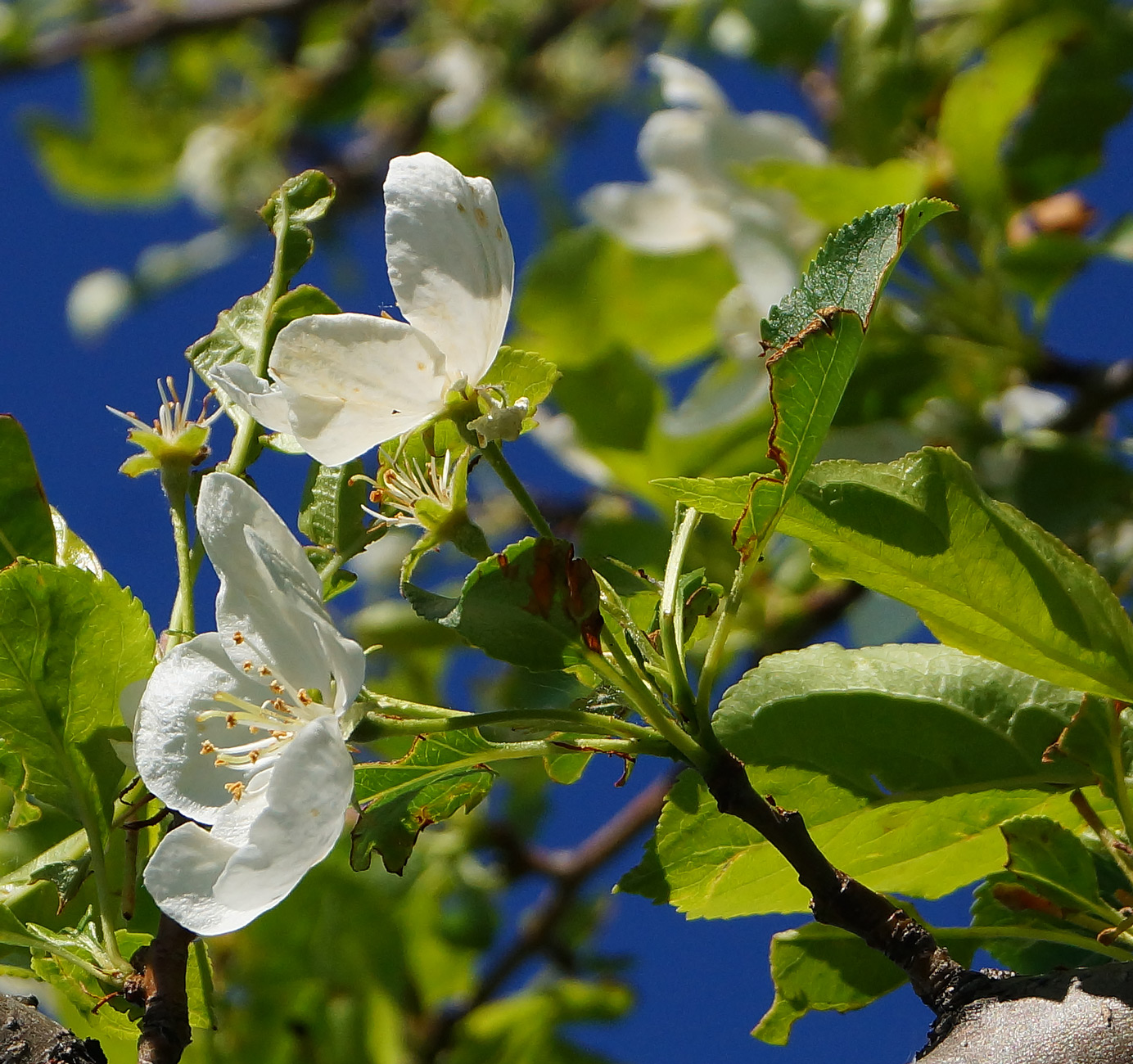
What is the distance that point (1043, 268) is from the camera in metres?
1.50

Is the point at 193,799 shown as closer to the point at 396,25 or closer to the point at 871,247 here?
the point at 871,247

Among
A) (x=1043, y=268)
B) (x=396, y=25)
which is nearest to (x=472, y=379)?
(x=1043, y=268)

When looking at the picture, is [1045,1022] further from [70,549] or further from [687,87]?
[687,87]

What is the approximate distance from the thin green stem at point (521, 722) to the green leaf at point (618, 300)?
1.17m

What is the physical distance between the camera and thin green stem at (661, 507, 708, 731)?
0.56 metres

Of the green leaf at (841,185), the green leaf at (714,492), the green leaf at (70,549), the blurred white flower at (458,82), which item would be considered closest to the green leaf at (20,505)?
the green leaf at (70,549)

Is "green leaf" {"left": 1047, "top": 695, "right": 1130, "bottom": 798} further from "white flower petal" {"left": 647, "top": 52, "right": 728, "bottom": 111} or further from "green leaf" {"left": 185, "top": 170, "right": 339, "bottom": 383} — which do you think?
"white flower petal" {"left": 647, "top": 52, "right": 728, "bottom": 111}

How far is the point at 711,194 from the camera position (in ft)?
5.37

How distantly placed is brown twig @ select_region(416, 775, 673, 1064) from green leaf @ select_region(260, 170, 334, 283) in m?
1.07

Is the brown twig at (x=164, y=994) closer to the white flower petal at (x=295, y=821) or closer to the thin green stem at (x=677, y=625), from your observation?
the white flower petal at (x=295, y=821)

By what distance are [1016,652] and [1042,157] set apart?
3.94 ft

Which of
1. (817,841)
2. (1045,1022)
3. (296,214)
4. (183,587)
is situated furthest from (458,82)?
(1045,1022)

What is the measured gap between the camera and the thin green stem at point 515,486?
56 centimetres

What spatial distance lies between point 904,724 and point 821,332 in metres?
0.21
